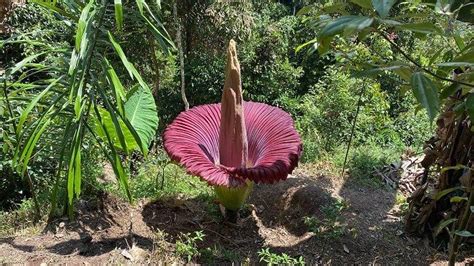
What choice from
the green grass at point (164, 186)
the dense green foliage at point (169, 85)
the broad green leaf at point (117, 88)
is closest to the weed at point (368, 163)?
the dense green foliage at point (169, 85)

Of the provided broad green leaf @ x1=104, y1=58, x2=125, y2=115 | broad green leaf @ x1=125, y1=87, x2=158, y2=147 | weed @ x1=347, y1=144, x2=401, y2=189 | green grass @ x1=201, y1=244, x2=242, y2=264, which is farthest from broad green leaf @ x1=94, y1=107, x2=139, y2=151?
weed @ x1=347, y1=144, x2=401, y2=189

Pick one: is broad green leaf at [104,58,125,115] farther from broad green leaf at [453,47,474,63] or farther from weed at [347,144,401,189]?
weed at [347,144,401,189]

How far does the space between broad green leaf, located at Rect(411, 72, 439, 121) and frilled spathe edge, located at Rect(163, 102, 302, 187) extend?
60.1 inches

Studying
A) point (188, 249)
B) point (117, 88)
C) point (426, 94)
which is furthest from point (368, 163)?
point (426, 94)

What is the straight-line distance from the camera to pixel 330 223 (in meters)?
2.71

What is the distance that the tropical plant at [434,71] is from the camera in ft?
2.75

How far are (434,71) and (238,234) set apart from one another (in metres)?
1.54

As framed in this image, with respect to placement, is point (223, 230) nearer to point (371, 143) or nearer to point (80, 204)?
point (80, 204)

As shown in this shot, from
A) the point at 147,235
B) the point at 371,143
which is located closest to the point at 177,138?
the point at 147,235

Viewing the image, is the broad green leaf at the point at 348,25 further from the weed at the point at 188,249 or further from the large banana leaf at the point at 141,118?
the large banana leaf at the point at 141,118

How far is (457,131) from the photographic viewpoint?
8.17 feet

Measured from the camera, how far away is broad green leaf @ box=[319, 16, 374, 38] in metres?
0.76

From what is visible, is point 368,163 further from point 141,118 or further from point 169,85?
point 169,85

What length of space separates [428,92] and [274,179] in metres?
1.59
